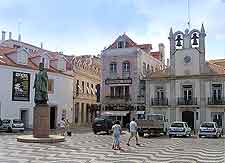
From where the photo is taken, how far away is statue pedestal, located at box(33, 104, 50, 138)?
2362 centimetres

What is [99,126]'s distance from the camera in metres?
35.8

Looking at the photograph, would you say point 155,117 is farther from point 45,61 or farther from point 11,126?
point 45,61

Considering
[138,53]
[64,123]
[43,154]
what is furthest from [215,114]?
[43,154]

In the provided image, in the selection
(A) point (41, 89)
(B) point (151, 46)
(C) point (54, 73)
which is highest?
(B) point (151, 46)

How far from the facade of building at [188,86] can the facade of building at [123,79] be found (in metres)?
2.56

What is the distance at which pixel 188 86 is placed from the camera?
44312 mm

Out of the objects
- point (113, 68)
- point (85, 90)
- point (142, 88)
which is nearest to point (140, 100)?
point (142, 88)

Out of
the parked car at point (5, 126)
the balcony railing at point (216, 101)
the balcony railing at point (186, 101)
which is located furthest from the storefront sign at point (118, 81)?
the parked car at point (5, 126)

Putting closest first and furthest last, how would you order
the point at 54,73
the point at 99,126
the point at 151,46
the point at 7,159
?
1. the point at 7,159
2. the point at 99,126
3. the point at 54,73
4. the point at 151,46

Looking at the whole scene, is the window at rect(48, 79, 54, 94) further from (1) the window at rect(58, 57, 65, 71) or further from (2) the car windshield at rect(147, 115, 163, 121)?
(2) the car windshield at rect(147, 115, 163, 121)

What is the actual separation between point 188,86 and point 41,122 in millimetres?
24478

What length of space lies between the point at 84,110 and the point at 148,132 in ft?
75.6

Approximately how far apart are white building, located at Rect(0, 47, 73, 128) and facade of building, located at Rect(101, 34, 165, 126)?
4966 mm

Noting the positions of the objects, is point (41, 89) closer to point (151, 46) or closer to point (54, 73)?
point (54, 73)
